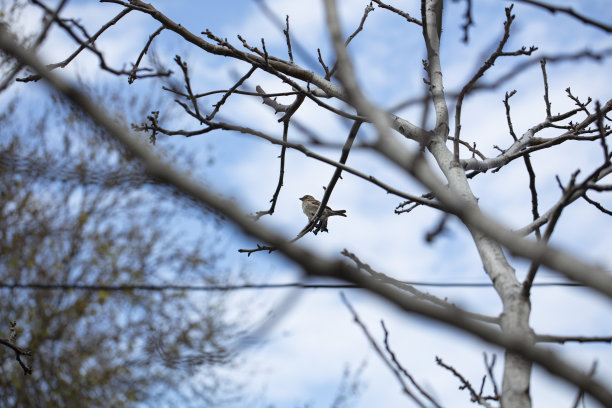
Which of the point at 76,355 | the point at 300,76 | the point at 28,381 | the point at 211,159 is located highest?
the point at 211,159

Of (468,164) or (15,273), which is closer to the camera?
(468,164)

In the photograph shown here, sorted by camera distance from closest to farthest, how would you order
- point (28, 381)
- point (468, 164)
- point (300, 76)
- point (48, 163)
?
point (48, 163), point (468, 164), point (300, 76), point (28, 381)

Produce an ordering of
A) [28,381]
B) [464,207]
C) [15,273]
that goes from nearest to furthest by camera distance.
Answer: [464,207], [28,381], [15,273]

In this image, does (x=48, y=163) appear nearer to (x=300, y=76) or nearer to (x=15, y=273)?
(x=300, y=76)

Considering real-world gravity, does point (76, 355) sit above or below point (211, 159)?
below

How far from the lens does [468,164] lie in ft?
6.74

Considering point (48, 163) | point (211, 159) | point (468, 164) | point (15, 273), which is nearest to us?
point (48, 163)

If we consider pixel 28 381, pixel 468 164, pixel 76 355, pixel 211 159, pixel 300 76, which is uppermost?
pixel 211 159

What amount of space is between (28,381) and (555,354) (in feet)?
28.7

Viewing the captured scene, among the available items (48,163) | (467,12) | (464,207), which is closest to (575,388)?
(464,207)

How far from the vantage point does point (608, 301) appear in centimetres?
58

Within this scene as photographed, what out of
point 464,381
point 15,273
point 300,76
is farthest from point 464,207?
point 15,273

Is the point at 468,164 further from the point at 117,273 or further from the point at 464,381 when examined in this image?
the point at 117,273

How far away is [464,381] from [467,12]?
1.34 m
